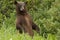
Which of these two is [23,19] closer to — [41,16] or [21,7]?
[21,7]

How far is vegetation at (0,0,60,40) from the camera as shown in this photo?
1108 centimetres

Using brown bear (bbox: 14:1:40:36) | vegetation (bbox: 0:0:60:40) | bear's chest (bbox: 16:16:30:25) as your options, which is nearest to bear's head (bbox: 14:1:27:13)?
brown bear (bbox: 14:1:40:36)

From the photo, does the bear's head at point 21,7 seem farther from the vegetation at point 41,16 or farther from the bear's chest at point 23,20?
the vegetation at point 41,16

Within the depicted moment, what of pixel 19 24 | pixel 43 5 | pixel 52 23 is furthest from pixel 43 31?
pixel 43 5

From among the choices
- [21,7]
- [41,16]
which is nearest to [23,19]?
[21,7]

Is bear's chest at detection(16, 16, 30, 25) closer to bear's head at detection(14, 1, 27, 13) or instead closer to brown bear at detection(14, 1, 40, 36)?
brown bear at detection(14, 1, 40, 36)

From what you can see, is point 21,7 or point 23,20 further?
point 23,20

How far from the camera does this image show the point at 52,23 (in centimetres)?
1115

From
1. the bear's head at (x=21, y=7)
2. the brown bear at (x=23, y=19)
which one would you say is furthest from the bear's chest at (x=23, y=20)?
the bear's head at (x=21, y=7)

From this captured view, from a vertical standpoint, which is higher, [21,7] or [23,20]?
[21,7]

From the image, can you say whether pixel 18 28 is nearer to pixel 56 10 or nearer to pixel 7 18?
pixel 56 10

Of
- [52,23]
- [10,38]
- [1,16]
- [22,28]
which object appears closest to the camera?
[10,38]

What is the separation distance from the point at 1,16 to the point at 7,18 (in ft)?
1.20

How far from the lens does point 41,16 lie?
1312 cm
